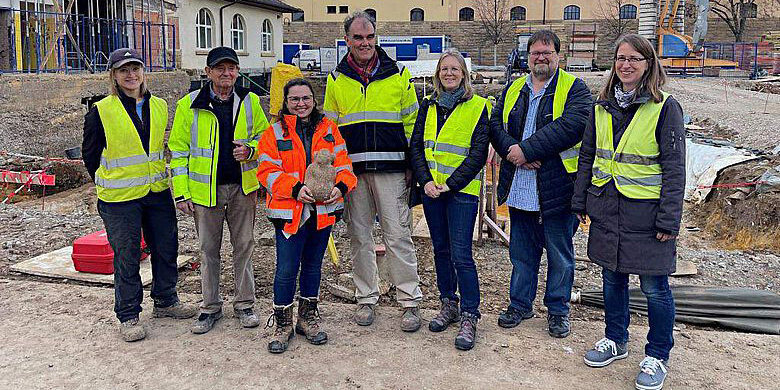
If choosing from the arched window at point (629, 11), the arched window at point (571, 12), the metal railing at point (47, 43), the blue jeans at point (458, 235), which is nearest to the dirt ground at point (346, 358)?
the blue jeans at point (458, 235)

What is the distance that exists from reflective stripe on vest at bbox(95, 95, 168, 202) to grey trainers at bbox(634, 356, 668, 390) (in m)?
3.09

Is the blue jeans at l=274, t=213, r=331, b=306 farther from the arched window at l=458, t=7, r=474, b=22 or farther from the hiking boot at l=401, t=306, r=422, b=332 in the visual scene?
the arched window at l=458, t=7, r=474, b=22

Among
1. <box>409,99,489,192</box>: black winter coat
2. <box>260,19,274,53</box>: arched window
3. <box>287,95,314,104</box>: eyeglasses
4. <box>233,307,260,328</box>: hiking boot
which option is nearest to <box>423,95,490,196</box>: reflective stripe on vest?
<box>409,99,489,192</box>: black winter coat

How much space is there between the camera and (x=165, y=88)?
17.3 m

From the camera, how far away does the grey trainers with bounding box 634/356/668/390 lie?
367cm

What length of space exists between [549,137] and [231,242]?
212 cm

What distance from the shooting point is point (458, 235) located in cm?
439

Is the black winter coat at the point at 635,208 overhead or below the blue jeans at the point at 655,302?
overhead

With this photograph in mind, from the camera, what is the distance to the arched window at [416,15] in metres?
51.1

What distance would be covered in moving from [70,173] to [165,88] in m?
5.22

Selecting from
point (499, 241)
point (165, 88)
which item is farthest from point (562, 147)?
point (165, 88)

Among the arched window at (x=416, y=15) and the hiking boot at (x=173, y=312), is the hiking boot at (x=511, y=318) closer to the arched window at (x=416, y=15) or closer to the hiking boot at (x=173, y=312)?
the hiking boot at (x=173, y=312)

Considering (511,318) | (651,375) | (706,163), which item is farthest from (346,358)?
(706,163)

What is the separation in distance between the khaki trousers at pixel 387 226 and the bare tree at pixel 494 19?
40.2 meters
